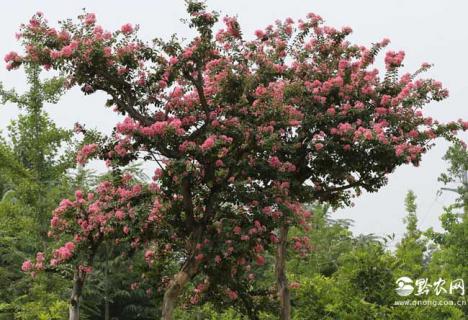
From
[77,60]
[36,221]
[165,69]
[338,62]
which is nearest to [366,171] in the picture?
[338,62]

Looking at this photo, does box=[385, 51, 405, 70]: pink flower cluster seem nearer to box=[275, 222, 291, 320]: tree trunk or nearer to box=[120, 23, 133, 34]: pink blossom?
box=[275, 222, 291, 320]: tree trunk

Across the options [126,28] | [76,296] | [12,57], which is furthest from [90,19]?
[76,296]

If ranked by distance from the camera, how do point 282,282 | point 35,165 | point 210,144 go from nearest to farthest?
point 210,144 < point 282,282 < point 35,165

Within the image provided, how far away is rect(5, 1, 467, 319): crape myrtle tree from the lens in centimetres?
885

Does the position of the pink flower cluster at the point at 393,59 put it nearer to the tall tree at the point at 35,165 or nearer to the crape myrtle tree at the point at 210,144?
the crape myrtle tree at the point at 210,144

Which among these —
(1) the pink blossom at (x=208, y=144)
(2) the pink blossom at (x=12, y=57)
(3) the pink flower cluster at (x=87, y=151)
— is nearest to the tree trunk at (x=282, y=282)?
(1) the pink blossom at (x=208, y=144)

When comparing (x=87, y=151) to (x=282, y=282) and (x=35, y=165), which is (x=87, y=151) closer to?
(x=282, y=282)

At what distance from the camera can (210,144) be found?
27.9ft
